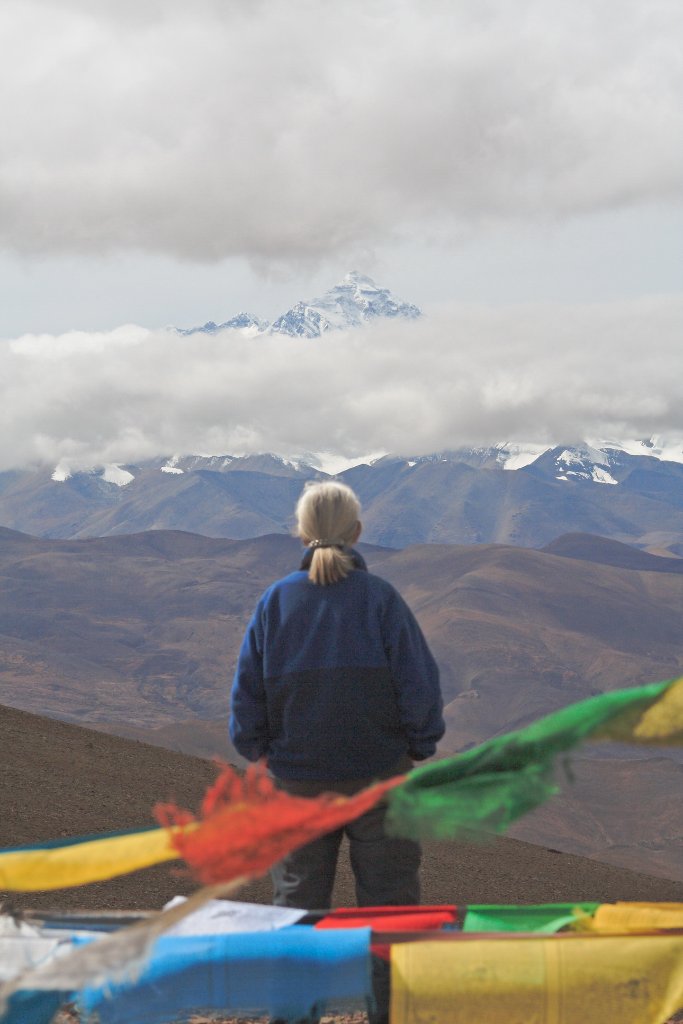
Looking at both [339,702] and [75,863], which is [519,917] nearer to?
[339,702]

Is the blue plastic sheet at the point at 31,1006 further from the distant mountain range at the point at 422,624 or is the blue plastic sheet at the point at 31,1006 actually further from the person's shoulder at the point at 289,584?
the distant mountain range at the point at 422,624

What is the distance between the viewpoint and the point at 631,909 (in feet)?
10.5

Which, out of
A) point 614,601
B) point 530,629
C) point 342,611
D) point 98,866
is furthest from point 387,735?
point 614,601

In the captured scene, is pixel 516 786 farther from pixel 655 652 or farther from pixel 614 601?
pixel 614 601

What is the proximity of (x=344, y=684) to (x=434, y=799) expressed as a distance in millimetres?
757

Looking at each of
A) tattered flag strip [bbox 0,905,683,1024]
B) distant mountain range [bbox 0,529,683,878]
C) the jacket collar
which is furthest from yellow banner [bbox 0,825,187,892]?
distant mountain range [bbox 0,529,683,878]

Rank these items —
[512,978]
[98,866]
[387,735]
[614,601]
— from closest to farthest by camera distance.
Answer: [512,978]
[98,866]
[387,735]
[614,601]

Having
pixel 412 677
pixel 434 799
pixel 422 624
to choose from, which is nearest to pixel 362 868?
pixel 412 677

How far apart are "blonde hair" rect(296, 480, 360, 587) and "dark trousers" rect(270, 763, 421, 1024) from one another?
64 centimetres

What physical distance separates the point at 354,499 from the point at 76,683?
112 m

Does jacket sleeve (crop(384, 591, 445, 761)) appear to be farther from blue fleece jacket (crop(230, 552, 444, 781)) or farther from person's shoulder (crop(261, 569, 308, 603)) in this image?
person's shoulder (crop(261, 569, 308, 603))

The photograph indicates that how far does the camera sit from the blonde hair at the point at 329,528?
361 cm

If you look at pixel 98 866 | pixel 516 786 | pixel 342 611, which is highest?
pixel 342 611

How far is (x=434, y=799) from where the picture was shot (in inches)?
112
